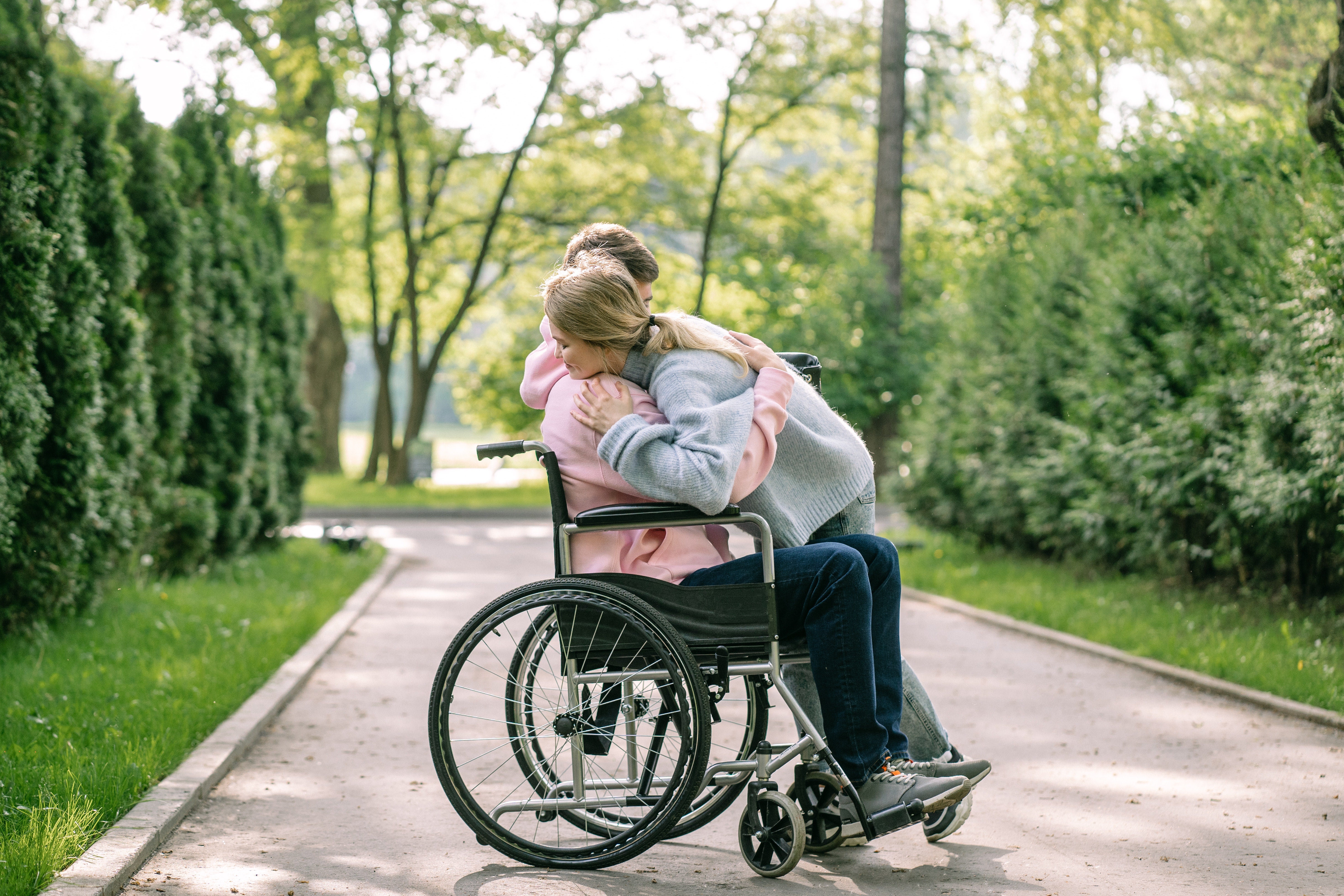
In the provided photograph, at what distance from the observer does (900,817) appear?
11.1 ft

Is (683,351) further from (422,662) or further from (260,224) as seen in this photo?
(260,224)

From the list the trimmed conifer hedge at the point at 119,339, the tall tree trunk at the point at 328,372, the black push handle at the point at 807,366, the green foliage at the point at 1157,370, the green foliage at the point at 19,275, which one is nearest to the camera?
the black push handle at the point at 807,366

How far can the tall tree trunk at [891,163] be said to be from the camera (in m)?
18.7

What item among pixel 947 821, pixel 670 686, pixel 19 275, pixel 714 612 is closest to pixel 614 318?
pixel 714 612

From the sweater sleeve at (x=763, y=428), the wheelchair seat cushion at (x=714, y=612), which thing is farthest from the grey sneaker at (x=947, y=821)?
the sweater sleeve at (x=763, y=428)

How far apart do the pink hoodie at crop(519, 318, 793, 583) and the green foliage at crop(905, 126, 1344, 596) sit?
3701 mm

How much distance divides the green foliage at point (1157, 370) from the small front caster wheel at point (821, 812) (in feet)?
11.6

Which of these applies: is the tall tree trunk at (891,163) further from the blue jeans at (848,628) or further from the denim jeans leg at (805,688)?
the blue jeans at (848,628)

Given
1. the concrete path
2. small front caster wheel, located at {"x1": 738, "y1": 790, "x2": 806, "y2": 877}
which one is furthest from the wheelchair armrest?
the concrete path

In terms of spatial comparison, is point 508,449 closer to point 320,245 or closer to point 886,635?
point 886,635

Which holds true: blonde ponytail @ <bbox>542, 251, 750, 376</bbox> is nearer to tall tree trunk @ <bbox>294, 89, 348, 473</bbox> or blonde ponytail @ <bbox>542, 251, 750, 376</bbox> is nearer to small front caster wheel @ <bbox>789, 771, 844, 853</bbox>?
small front caster wheel @ <bbox>789, 771, 844, 853</bbox>

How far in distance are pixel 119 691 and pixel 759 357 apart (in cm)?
332

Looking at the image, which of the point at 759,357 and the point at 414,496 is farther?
the point at 414,496

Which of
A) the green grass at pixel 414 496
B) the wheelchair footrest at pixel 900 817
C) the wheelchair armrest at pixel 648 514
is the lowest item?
the green grass at pixel 414 496
